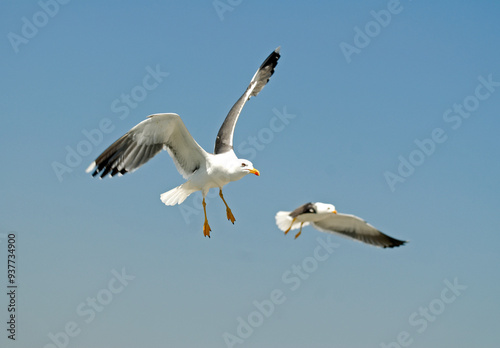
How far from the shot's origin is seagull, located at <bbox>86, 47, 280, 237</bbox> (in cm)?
841

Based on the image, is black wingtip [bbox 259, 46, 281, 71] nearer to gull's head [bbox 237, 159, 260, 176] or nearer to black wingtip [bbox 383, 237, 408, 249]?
black wingtip [bbox 383, 237, 408, 249]

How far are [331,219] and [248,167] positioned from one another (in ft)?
8.88

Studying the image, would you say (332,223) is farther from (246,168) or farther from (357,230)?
(246,168)

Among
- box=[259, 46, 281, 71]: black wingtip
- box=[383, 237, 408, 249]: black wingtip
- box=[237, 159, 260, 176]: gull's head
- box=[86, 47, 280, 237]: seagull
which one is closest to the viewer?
box=[237, 159, 260, 176]: gull's head

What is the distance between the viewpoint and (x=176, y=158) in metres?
8.85

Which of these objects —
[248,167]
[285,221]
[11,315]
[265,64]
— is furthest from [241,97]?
[11,315]

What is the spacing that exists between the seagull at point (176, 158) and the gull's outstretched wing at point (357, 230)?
2.24 meters

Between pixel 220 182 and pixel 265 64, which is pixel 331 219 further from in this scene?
pixel 265 64

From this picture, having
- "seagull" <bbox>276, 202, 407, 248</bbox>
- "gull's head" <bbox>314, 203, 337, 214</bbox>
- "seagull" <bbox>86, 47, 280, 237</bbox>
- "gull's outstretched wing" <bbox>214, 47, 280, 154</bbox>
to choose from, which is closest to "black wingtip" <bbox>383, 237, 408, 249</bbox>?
"seagull" <bbox>276, 202, 407, 248</bbox>

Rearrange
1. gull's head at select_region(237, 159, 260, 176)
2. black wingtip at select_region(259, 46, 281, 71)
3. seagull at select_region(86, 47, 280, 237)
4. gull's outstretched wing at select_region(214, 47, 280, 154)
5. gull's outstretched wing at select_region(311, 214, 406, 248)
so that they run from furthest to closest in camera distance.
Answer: black wingtip at select_region(259, 46, 281, 71) < gull's outstretched wing at select_region(311, 214, 406, 248) < gull's outstretched wing at select_region(214, 47, 280, 154) < seagull at select_region(86, 47, 280, 237) < gull's head at select_region(237, 159, 260, 176)

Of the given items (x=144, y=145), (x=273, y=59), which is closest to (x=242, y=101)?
(x=273, y=59)

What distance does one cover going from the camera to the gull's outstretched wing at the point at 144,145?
8461mm

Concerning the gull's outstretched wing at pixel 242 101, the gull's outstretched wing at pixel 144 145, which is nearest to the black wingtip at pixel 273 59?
the gull's outstretched wing at pixel 242 101

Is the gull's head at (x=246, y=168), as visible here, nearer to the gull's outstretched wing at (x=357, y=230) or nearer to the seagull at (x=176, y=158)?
the seagull at (x=176, y=158)
